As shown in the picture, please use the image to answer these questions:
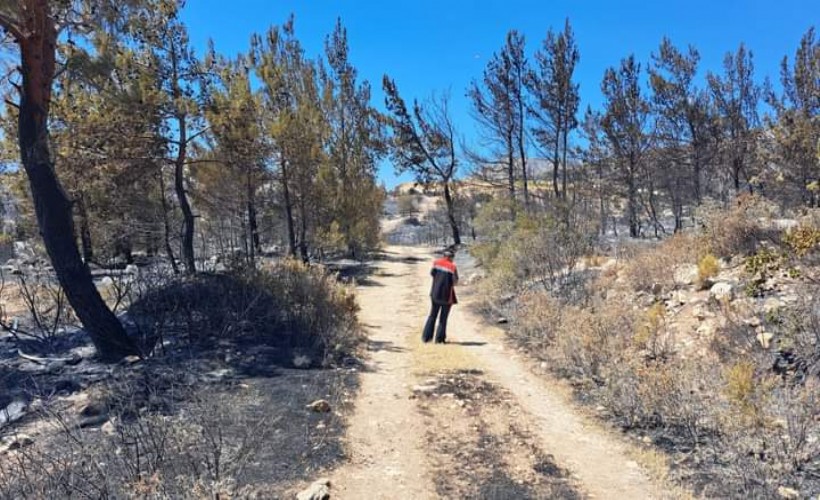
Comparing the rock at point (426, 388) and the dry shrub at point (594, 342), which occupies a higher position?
the dry shrub at point (594, 342)

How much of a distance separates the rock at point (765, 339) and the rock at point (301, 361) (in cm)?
576

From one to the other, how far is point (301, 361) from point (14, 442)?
3525 mm

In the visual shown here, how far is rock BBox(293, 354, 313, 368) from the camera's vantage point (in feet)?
23.5

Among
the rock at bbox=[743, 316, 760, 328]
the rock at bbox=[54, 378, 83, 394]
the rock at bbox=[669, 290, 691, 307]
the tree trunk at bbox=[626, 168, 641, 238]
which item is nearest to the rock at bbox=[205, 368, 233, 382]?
the rock at bbox=[54, 378, 83, 394]

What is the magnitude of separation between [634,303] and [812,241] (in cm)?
327

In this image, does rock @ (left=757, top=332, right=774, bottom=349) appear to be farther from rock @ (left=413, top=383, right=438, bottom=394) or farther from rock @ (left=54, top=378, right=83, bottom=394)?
rock @ (left=54, top=378, right=83, bottom=394)

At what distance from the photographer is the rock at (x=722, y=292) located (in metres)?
7.29

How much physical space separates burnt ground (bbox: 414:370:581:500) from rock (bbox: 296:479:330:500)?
861 mm

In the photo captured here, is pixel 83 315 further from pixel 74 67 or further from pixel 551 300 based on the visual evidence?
pixel 551 300

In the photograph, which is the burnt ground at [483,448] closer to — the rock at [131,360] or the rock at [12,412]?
the rock at [131,360]

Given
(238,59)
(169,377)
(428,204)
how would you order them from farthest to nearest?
(428,204) < (238,59) < (169,377)

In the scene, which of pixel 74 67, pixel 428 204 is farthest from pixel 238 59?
pixel 428 204

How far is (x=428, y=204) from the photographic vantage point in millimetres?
84812

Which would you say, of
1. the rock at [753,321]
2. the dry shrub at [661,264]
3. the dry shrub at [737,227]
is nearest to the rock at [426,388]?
the rock at [753,321]
